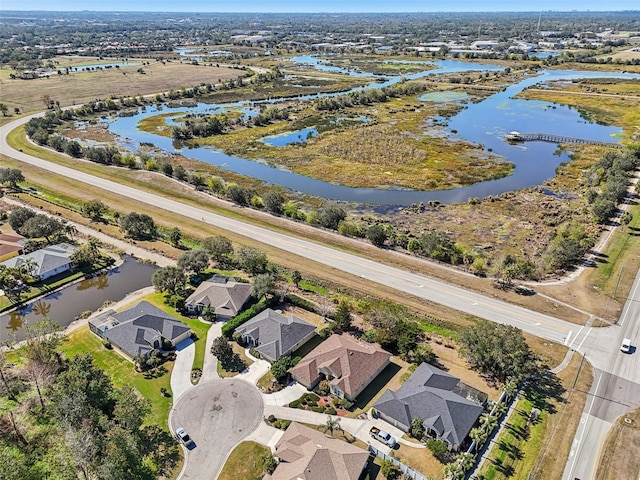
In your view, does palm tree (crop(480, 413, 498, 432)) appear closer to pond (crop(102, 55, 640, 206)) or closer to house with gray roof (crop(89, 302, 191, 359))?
house with gray roof (crop(89, 302, 191, 359))

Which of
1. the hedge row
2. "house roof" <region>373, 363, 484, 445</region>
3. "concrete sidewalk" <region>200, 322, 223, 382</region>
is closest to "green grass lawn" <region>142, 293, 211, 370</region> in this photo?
"concrete sidewalk" <region>200, 322, 223, 382</region>

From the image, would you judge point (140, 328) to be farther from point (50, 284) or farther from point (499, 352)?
point (499, 352)

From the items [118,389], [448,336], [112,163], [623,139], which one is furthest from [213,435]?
[623,139]

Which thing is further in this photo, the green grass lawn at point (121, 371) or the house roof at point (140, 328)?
the house roof at point (140, 328)

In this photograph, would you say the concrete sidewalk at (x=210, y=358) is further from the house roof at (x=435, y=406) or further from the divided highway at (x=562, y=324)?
the divided highway at (x=562, y=324)

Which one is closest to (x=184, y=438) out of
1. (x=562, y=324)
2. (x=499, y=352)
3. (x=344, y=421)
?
(x=344, y=421)

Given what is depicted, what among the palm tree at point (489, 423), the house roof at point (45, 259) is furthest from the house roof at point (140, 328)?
the palm tree at point (489, 423)
